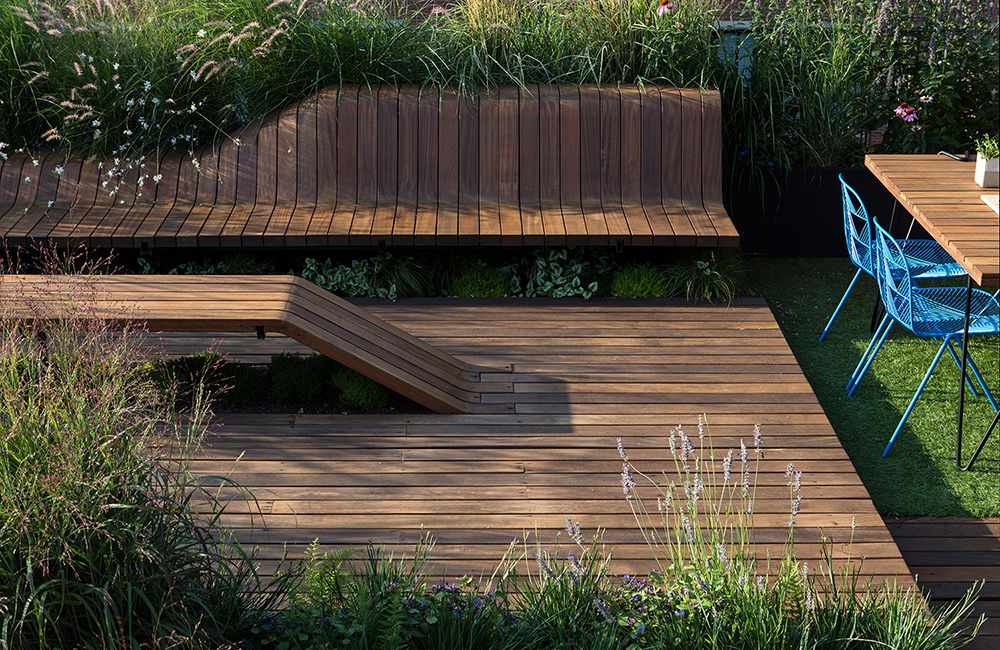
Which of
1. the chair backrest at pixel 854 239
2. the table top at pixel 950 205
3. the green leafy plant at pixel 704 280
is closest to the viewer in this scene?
the table top at pixel 950 205

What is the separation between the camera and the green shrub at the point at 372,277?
21.7 feet

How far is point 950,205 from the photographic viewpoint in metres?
5.60

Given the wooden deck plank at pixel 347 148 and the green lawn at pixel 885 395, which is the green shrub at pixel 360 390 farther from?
the green lawn at pixel 885 395

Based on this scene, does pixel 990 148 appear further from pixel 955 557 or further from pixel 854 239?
pixel 955 557

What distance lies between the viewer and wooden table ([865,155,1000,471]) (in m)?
4.93

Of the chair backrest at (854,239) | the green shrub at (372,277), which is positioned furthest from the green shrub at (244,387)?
the chair backrest at (854,239)

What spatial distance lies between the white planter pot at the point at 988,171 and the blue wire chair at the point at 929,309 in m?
0.56

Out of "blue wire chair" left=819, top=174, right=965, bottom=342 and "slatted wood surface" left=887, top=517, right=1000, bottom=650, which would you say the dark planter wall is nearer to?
"blue wire chair" left=819, top=174, right=965, bottom=342

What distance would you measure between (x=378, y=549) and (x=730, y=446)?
1674 millimetres

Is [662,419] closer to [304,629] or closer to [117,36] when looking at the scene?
[304,629]

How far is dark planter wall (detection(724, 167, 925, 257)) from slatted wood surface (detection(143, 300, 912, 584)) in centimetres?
132

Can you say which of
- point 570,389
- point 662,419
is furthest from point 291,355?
point 662,419

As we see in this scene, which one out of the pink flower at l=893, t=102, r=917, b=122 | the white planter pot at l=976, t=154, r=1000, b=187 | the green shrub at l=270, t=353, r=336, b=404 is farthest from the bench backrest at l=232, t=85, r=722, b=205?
the green shrub at l=270, t=353, r=336, b=404

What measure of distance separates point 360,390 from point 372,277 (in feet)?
4.79
